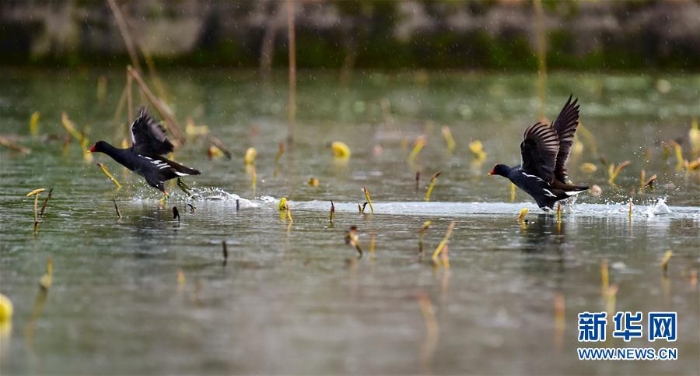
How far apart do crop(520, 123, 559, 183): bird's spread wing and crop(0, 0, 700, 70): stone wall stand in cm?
2086

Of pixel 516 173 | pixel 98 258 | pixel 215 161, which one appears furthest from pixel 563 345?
pixel 215 161

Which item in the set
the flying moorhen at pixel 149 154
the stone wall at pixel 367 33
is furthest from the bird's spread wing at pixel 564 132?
the stone wall at pixel 367 33

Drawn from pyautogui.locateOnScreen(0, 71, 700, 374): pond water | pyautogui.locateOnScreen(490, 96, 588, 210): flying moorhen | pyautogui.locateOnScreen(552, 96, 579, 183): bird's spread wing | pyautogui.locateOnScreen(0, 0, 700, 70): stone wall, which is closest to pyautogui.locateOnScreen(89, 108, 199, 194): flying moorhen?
pyautogui.locateOnScreen(0, 71, 700, 374): pond water

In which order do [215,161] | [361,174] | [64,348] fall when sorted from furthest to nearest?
1. [215,161]
2. [361,174]
3. [64,348]

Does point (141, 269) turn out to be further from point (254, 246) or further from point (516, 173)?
point (516, 173)

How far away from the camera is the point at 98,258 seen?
9688 mm

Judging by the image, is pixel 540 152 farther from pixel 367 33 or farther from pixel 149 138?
pixel 367 33

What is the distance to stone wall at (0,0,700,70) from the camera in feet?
107

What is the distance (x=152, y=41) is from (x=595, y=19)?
10634 mm

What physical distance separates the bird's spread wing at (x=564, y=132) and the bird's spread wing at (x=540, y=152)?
170mm

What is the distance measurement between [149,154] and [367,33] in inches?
818

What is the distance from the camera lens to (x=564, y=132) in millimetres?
12258

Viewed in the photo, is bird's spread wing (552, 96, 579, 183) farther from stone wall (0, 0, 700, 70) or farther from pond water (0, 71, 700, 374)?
stone wall (0, 0, 700, 70)

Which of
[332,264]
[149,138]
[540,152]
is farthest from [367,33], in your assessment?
[332,264]
